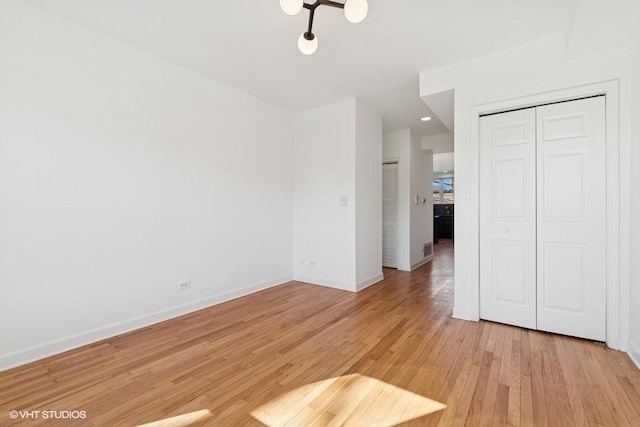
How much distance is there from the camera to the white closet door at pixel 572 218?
98.7 inches

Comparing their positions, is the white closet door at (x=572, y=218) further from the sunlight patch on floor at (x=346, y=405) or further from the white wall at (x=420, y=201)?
the white wall at (x=420, y=201)

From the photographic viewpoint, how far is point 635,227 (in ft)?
7.41

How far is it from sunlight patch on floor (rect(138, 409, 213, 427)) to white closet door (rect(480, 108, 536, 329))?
2.78 metres

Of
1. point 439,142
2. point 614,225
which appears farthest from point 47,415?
point 439,142

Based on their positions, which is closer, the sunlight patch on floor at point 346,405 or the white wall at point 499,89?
the sunlight patch on floor at point 346,405

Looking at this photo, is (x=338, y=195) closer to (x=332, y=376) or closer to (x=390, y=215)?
(x=390, y=215)

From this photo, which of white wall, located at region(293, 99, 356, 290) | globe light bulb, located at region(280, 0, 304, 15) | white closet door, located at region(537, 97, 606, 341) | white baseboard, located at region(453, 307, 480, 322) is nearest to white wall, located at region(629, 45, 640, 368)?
white closet door, located at region(537, 97, 606, 341)

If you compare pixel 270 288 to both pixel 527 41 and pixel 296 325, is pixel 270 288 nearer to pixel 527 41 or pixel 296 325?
pixel 296 325

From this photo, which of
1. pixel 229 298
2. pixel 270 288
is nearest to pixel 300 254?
pixel 270 288

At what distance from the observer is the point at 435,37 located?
2.62m

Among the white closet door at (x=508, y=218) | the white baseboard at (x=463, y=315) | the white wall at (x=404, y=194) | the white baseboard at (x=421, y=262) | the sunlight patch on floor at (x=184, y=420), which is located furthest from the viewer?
the white baseboard at (x=421, y=262)

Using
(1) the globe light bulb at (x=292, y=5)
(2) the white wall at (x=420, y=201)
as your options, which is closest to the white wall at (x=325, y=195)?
(2) the white wall at (x=420, y=201)

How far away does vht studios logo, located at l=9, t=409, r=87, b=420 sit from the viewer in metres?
1.63

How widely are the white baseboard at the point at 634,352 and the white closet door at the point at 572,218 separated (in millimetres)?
204
